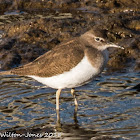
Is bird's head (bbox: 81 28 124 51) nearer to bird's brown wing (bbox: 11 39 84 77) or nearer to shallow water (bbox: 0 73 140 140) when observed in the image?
bird's brown wing (bbox: 11 39 84 77)

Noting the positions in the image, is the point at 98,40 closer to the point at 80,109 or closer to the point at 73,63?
the point at 73,63

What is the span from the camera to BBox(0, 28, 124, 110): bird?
8.25 meters

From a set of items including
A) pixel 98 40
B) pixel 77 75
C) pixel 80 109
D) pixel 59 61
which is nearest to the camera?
pixel 77 75

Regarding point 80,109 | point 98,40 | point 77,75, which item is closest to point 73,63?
point 77,75

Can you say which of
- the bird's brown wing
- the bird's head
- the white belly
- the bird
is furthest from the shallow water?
the bird's head

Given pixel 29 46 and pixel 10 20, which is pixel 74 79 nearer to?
pixel 29 46

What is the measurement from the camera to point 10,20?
45.9 feet

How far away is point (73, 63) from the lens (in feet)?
27.2

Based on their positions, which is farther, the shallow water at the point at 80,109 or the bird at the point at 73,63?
the bird at the point at 73,63

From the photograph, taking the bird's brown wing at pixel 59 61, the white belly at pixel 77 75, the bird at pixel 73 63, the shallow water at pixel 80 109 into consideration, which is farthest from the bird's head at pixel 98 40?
the shallow water at pixel 80 109

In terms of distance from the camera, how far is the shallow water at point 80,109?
7988 millimetres

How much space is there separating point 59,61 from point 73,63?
13.4 inches

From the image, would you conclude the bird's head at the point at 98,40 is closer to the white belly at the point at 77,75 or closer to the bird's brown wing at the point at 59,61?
the bird's brown wing at the point at 59,61

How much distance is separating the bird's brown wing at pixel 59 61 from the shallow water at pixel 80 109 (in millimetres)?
892
